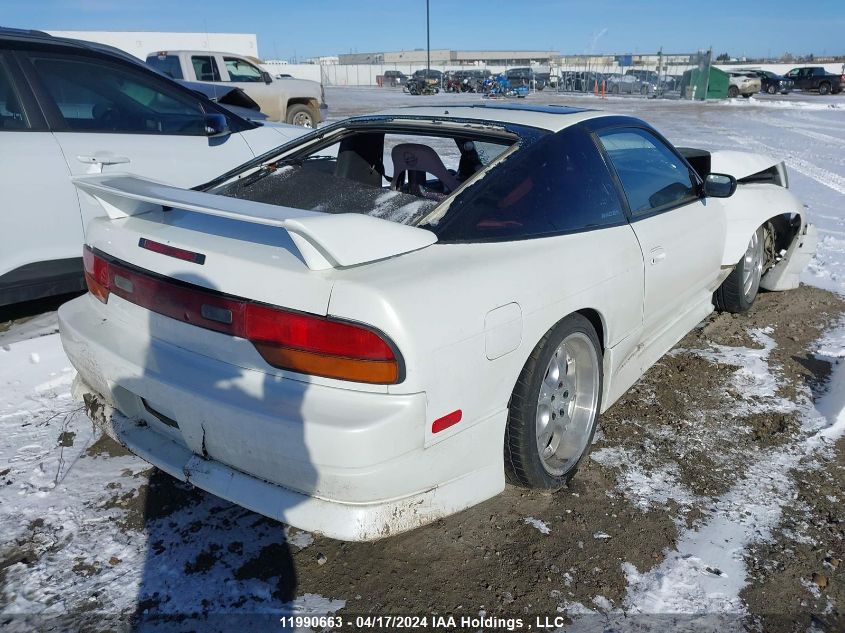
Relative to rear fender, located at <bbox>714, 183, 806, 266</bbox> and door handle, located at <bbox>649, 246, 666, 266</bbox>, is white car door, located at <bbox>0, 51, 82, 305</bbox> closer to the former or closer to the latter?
door handle, located at <bbox>649, 246, 666, 266</bbox>

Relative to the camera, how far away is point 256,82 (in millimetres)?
13227

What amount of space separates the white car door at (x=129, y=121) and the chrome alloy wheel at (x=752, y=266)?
3554 millimetres

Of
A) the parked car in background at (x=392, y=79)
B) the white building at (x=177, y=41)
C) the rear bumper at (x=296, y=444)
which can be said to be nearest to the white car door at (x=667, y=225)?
the rear bumper at (x=296, y=444)

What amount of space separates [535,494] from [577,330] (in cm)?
68

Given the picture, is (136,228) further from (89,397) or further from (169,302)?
(89,397)

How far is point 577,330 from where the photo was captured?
246cm

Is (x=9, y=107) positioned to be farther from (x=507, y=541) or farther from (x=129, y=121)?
(x=507, y=541)

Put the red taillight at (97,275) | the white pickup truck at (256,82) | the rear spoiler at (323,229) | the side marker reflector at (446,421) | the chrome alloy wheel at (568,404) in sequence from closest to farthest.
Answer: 1. the rear spoiler at (323,229)
2. the side marker reflector at (446,421)
3. the red taillight at (97,275)
4. the chrome alloy wheel at (568,404)
5. the white pickup truck at (256,82)

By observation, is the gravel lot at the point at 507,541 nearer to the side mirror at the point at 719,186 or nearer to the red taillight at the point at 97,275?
the red taillight at the point at 97,275

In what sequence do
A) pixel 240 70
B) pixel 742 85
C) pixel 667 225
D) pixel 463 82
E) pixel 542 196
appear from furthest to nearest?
pixel 463 82, pixel 742 85, pixel 240 70, pixel 667 225, pixel 542 196

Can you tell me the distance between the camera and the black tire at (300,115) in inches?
506

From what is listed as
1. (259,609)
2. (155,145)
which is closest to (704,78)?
(155,145)

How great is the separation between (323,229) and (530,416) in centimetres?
103

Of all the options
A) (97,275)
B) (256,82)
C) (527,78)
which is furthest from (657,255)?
(527,78)
